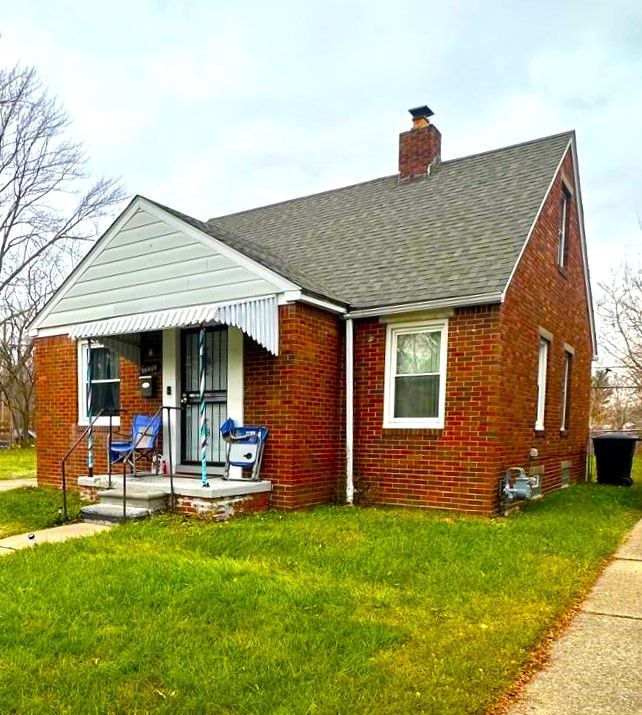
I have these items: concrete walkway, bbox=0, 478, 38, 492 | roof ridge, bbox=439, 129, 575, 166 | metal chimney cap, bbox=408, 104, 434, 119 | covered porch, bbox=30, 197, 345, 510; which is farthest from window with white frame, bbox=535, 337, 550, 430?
concrete walkway, bbox=0, 478, 38, 492

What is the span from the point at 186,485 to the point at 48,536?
1.67 meters

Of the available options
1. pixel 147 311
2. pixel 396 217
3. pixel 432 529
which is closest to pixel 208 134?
pixel 396 217

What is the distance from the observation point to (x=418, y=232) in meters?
9.85

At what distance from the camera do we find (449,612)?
13.5 ft

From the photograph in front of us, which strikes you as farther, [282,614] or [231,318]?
[231,318]

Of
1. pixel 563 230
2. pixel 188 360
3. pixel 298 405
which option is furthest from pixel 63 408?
pixel 563 230

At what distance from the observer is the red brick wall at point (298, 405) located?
773 cm

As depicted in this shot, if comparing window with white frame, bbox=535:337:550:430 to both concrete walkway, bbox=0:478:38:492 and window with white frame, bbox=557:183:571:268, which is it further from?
concrete walkway, bbox=0:478:38:492

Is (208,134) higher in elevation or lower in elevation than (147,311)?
higher

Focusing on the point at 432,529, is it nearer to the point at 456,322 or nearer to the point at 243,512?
the point at 243,512

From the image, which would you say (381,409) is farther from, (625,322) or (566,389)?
(625,322)

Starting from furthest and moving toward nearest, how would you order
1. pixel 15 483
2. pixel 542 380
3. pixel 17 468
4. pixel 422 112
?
pixel 17 468
pixel 422 112
pixel 15 483
pixel 542 380

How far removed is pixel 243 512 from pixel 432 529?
7.81 ft

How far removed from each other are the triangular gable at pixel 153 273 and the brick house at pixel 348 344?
0.03 meters
